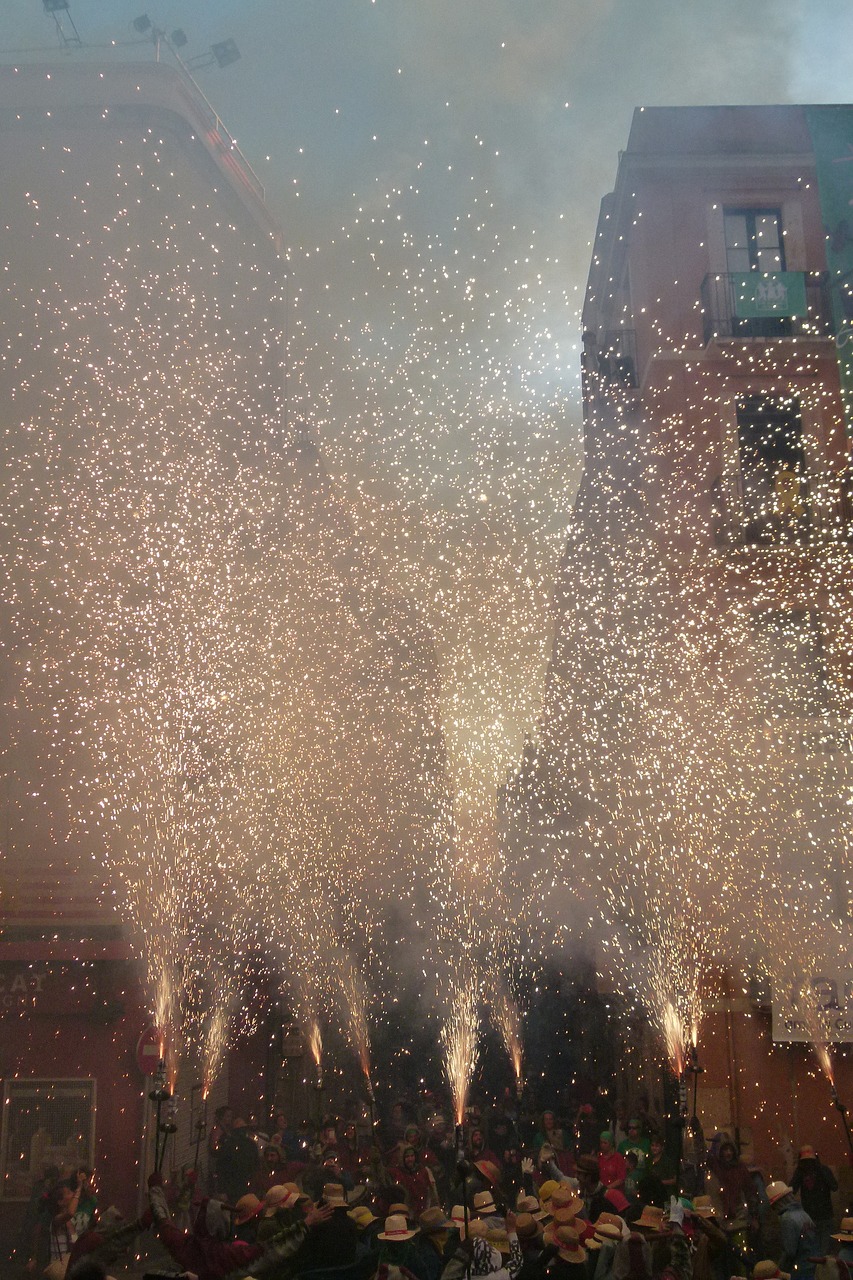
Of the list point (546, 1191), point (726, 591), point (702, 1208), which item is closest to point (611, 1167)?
point (546, 1191)

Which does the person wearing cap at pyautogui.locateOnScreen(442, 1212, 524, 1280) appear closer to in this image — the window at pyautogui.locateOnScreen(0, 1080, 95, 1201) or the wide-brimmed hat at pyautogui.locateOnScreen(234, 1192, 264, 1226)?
the wide-brimmed hat at pyautogui.locateOnScreen(234, 1192, 264, 1226)

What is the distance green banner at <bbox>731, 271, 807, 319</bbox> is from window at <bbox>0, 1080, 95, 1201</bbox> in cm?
1168

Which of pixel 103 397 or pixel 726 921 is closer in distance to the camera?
pixel 726 921

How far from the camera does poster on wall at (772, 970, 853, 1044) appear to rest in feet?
30.3

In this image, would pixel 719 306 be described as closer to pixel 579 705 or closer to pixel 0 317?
pixel 579 705

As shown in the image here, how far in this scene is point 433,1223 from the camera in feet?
19.6

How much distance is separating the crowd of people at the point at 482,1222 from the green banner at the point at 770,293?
910 cm

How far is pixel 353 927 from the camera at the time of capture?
20.8 metres

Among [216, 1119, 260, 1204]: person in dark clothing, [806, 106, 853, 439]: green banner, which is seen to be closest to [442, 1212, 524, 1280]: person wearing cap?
[216, 1119, 260, 1204]: person in dark clothing

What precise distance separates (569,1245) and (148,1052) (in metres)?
7.72

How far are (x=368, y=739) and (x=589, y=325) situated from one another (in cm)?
777

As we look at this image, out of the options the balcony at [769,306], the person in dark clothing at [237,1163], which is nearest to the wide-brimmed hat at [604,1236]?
the person in dark clothing at [237,1163]

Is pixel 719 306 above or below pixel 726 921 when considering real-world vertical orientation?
above

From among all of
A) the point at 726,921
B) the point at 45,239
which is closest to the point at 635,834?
the point at 726,921
